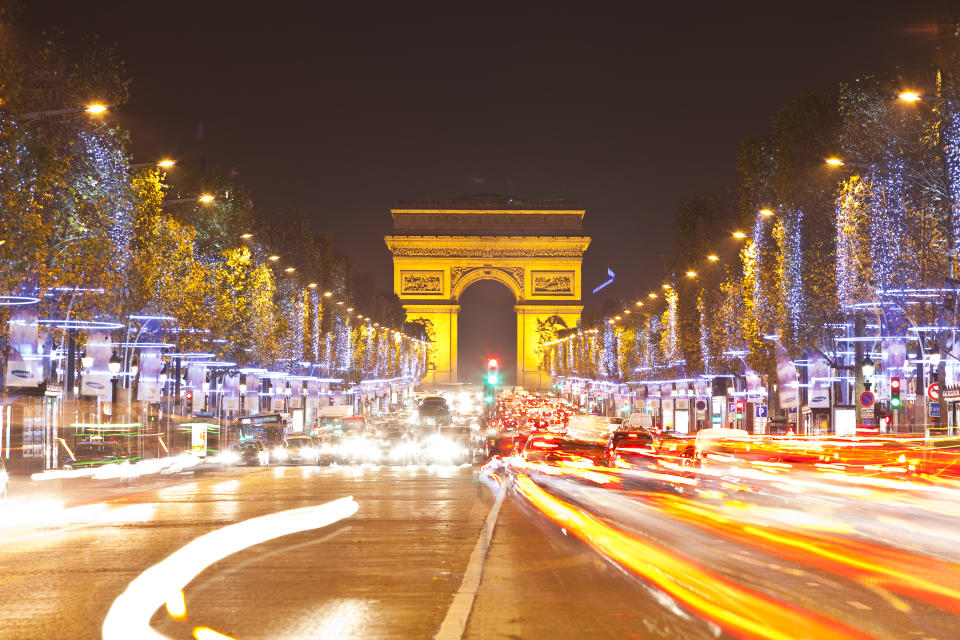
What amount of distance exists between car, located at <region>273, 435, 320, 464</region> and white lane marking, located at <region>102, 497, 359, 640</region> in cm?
2530

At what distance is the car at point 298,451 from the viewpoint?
48.8m

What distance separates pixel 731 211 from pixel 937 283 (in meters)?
29.3

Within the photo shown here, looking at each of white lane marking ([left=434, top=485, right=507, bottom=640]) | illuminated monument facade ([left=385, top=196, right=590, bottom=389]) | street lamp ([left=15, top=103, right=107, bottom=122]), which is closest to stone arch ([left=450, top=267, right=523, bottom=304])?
illuminated monument facade ([left=385, top=196, right=590, bottom=389])

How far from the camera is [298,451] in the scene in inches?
1932

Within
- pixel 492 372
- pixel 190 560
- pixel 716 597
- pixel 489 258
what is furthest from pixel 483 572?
pixel 489 258

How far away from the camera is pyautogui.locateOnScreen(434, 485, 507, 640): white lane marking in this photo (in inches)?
367

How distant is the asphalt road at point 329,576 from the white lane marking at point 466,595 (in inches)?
3.8

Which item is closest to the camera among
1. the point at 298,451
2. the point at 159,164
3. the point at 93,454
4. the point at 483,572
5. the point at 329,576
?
the point at 329,576

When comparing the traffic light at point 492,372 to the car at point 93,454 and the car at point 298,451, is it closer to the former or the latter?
the car at point 298,451

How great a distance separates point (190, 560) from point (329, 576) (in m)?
2.06

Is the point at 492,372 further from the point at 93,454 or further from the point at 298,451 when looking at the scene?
the point at 93,454

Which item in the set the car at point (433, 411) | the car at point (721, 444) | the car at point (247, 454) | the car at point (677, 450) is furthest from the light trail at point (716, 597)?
the car at point (433, 411)

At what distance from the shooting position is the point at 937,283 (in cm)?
3622

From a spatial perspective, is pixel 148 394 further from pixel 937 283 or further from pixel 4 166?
pixel 937 283
